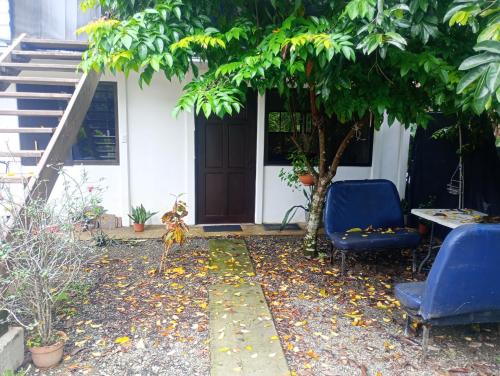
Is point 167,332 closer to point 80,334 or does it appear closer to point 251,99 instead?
point 80,334

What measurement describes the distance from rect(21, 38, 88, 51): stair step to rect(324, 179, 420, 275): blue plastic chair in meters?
3.67

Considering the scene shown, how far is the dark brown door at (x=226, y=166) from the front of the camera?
627 cm

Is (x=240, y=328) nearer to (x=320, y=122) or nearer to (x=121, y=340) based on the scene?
(x=121, y=340)

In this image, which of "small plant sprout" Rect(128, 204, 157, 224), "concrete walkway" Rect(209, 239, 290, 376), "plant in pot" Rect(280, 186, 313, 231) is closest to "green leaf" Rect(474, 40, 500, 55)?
"concrete walkway" Rect(209, 239, 290, 376)

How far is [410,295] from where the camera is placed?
292 cm

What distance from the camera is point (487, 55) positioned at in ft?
5.91

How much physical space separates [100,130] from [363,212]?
4175 mm

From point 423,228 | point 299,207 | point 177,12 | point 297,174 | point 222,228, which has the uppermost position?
point 177,12

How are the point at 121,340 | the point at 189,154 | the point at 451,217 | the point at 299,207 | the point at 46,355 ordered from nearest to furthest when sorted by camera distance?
the point at 46,355
the point at 121,340
the point at 451,217
the point at 189,154
the point at 299,207

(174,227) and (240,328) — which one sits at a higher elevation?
(174,227)

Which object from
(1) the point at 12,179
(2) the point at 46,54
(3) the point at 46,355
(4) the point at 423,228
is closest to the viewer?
(3) the point at 46,355

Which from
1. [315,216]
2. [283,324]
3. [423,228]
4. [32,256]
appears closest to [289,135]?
[315,216]

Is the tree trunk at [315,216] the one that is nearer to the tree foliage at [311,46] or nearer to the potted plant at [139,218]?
the tree foliage at [311,46]

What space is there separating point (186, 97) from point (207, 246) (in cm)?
290
